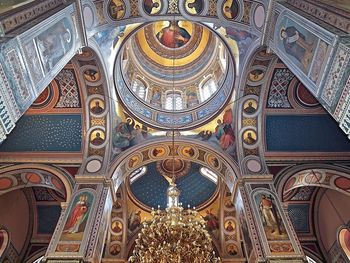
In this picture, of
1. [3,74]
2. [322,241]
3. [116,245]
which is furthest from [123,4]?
[322,241]

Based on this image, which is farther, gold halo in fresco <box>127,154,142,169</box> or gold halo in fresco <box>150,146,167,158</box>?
gold halo in fresco <box>150,146,167,158</box>

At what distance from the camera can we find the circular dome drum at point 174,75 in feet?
42.1

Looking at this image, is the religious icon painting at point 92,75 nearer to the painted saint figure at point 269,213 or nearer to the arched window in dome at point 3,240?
the painted saint figure at point 269,213

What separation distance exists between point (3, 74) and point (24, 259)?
10.9m

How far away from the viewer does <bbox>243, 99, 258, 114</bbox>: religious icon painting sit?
11820 mm

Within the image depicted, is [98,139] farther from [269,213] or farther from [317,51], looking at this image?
[317,51]

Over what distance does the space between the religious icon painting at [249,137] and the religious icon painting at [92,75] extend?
18.8 ft

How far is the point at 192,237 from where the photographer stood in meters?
7.30

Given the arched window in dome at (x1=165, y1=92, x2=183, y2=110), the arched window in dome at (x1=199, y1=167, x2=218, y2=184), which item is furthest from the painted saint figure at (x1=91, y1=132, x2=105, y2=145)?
the arched window in dome at (x1=199, y1=167, x2=218, y2=184)

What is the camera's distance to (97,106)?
1184cm

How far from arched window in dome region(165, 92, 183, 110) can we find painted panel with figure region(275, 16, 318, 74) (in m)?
7.57

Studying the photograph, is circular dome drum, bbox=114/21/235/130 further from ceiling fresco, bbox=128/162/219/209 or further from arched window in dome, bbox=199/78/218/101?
ceiling fresco, bbox=128/162/219/209

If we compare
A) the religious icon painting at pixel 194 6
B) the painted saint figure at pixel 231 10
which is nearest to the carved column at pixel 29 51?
the religious icon painting at pixel 194 6

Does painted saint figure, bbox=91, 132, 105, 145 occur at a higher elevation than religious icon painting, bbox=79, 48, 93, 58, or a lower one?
lower
